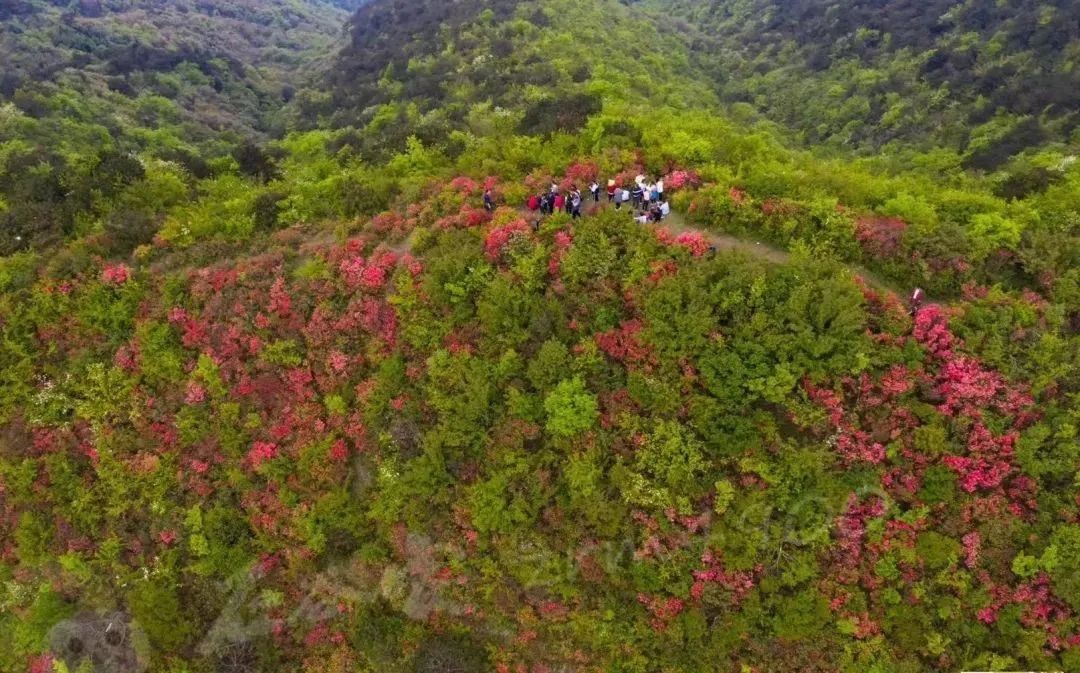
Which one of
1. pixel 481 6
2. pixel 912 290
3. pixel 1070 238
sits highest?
pixel 481 6

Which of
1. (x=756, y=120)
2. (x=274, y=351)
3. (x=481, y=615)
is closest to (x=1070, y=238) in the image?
(x=481, y=615)

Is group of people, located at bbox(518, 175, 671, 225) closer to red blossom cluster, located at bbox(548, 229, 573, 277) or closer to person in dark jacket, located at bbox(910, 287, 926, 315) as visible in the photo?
red blossom cluster, located at bbox(548, 229, 573, 277)

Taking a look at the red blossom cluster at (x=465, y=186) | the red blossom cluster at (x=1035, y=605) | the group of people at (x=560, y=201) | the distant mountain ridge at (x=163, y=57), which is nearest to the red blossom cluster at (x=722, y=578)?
the red blossom cluster at (x=1035, y=605)

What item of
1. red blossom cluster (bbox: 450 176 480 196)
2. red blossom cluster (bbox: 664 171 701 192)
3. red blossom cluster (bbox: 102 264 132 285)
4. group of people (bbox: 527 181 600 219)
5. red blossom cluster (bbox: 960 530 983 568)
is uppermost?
red blossom cluster (bbox: 664 171 701 192)

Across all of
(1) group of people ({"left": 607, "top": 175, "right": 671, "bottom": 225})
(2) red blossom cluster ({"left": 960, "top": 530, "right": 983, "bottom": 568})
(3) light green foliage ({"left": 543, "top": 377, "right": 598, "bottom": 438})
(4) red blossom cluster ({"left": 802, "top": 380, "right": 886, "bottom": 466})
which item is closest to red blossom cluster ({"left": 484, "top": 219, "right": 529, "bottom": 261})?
(1) group of people ({"left": 607, "top": 175, "right": 671, "bottom": 225})

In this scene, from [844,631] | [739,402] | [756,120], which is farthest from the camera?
[756,120]

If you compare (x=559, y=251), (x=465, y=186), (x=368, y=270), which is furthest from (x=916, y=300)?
(x=368, y=270)

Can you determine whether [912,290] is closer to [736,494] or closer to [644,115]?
[736,494]
